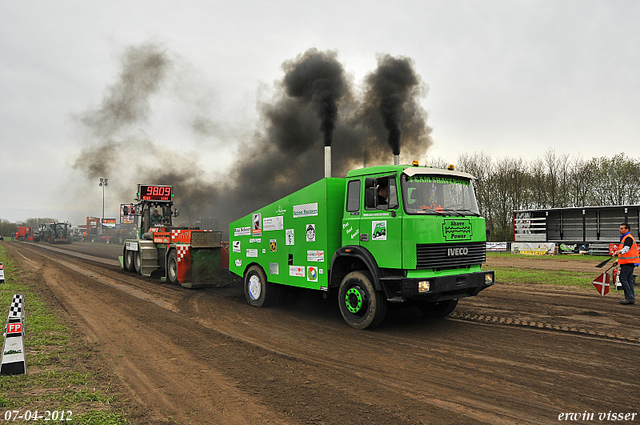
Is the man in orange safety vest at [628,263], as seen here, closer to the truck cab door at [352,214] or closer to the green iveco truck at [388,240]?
the green iveco truck at [388,240]

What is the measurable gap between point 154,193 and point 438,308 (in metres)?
12.7

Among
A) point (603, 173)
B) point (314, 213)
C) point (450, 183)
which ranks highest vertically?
point (603, 173)

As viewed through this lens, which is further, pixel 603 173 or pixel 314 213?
pixel 603 173

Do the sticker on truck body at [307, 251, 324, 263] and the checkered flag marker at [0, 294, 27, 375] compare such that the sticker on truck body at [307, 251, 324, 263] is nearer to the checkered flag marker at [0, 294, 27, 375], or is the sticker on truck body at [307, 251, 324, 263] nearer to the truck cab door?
the truck cab door

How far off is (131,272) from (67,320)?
973 centimetres

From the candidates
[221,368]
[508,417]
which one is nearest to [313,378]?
[221,368]

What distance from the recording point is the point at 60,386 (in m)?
4.34

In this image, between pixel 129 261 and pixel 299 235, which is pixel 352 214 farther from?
pixel 129 261

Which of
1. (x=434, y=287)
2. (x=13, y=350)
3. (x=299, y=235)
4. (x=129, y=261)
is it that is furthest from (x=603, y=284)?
(x=129, y=261)

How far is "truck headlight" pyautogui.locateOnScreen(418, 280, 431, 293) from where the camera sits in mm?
6003

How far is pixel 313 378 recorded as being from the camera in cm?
467

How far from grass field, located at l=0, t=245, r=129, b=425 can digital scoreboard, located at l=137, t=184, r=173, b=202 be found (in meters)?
10.2

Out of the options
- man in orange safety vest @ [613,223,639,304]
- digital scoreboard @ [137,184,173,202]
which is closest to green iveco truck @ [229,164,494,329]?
man in orange safety vest @ [613,223,639,304]

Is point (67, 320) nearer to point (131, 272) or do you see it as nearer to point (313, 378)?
point (313, 378)
